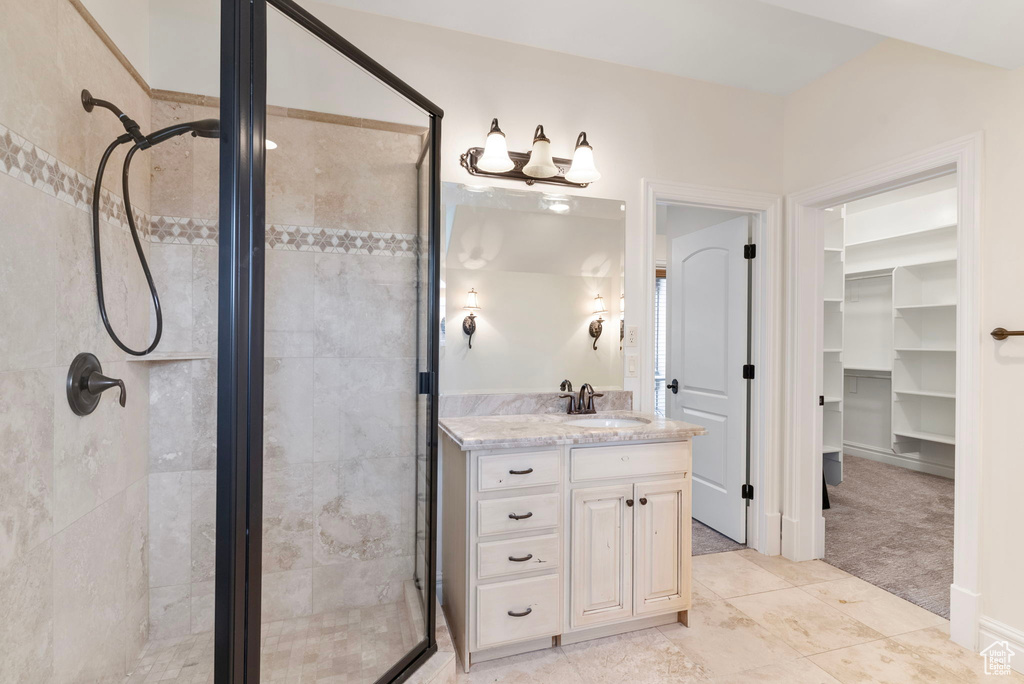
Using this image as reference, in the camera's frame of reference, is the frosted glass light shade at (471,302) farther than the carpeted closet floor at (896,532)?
No

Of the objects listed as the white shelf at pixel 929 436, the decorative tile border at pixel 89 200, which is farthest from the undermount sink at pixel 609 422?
the white shelf at pixel 929 436

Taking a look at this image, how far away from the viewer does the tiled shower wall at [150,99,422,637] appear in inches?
43.2

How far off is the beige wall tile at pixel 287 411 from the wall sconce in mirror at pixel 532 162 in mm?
1428

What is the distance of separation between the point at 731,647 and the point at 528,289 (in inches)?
67.5

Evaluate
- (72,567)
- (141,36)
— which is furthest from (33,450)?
(141,36)

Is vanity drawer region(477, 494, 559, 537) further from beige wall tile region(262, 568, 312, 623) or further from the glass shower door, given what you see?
beige wall tile region(262, 568, 312, 623)

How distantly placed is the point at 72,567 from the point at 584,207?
2.29 metres

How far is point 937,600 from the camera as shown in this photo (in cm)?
235

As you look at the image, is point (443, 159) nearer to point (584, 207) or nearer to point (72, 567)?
point (584, 207)

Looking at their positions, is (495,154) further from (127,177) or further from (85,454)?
(85,454)

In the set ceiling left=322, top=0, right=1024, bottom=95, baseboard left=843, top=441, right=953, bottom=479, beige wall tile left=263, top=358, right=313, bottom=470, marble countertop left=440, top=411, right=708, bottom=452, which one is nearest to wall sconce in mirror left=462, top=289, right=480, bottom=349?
marble countertop left=440, top=411, right=708, bottom=452

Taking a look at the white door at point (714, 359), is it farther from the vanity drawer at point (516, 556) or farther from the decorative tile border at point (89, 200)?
the decorative tile border at point (89, 200)

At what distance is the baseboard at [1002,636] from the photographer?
1.85 m

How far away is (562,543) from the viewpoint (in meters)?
1.94
